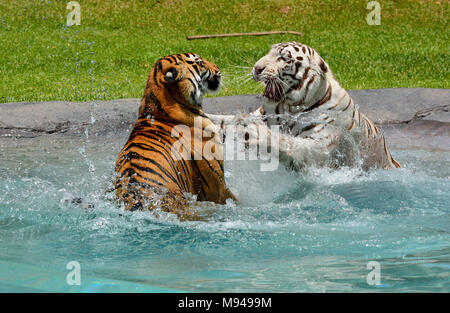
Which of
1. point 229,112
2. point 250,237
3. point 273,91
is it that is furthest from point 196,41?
point 250,237

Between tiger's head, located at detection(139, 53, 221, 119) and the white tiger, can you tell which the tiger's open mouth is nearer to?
the white tiger

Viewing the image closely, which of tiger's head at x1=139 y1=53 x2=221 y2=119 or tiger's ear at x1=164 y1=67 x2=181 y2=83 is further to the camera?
tiger's head at x1=139 y1=53 x2=221 y2=119

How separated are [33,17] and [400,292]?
12.4 meters

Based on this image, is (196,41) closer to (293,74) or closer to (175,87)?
(293,74)

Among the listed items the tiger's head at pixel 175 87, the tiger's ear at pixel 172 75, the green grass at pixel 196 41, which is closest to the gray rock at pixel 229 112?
the green grass at pixel 196 41

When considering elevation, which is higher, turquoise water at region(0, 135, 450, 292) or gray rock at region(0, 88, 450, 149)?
gray rock at region(0, 88, 450, 149)

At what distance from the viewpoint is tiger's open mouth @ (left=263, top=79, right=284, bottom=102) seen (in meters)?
5.00

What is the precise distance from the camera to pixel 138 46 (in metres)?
12.1

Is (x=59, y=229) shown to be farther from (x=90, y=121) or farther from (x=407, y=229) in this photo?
(x=90, y=121)

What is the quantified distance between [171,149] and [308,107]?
5.13 feet

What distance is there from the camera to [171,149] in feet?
12.9

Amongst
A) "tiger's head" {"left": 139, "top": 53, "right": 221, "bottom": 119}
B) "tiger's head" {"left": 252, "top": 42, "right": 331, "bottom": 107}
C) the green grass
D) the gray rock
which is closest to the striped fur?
"tiger's head" {"left": 139, "top": 53, "right": 221, "bottom": 119}

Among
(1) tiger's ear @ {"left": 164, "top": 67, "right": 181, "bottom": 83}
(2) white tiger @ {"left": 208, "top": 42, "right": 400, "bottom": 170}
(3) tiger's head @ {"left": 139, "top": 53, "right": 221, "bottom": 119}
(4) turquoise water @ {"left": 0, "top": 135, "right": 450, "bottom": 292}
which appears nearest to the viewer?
(4) turquoise water @ {"left": 0, "top": 135, "right": 450, "bottom": 292}

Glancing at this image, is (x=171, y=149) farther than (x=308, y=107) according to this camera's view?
No
